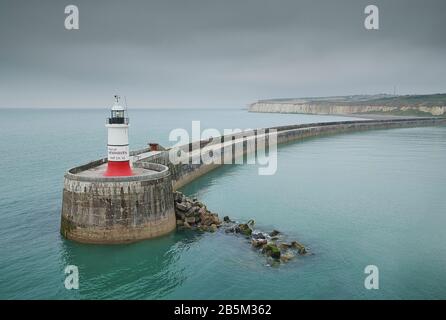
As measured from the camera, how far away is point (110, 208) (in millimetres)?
16688

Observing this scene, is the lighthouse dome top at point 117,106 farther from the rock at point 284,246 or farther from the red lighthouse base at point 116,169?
the rock at point 284,246

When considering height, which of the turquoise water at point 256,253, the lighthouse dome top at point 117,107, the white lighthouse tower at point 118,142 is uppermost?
the lighthouse dome top at point 117,107

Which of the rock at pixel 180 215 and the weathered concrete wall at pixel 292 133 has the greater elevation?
the weathered concrete wall at pixel 292 133

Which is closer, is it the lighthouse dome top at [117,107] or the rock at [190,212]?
the lighthouse dome top at [117,107]

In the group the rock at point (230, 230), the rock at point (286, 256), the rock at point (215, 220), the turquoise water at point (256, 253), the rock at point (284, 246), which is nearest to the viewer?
the turquoise water at point (256, 253)

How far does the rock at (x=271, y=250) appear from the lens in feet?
51.3

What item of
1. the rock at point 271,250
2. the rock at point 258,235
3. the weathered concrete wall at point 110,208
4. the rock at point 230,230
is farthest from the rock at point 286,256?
the weathered concrete wall at point 110,208

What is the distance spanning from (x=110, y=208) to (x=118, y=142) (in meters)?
2.68

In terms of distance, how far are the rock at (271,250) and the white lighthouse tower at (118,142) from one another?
20.9 feet

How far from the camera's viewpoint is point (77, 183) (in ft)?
55.7

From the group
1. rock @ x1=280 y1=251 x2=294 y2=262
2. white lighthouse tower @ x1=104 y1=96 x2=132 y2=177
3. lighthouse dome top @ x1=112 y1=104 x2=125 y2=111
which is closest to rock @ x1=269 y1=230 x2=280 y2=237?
rock @ x1=280 y1=251 x2=294 y2=262

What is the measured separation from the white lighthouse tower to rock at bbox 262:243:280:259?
6365 mm

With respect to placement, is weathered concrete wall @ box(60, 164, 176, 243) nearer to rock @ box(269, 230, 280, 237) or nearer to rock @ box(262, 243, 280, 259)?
rock @ box(262, 243, 280, 259)
